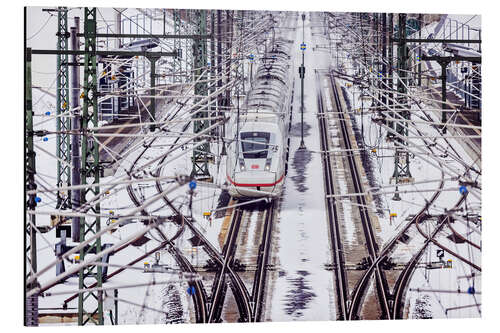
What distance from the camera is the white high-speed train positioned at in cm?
1916

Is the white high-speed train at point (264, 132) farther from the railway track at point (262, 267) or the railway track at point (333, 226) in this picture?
the railway track at point (333, 226)

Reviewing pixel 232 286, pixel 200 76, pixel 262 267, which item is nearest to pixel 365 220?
pixel 262 267

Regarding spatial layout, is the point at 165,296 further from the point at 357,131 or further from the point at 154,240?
the point at 357,131

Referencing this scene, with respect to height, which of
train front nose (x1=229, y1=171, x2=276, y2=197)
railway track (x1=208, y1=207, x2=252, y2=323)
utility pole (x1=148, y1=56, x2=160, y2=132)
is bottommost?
railway track (x1=208, y1=207, x2=252, y2=323)

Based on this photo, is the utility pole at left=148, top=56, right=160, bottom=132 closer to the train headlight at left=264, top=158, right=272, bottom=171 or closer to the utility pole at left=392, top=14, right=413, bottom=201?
the train headlight at left=264, top=158, right=272, bottom=171

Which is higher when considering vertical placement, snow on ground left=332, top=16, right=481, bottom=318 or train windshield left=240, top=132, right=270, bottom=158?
train windshield left=240, top=132, right=270, bottom=158

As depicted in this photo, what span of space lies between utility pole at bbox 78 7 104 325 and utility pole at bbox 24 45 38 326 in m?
0.96

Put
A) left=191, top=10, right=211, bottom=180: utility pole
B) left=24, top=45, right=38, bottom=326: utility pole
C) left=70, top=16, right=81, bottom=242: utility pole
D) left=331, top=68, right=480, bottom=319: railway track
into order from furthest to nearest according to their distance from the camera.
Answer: left=191, top=10, right=211, bottom=180: utility pole < left=331, top=68, right=480, bottom=319: railway track < left=70, top=16, right=81, bottom=242: utility pole < left=24, top=45, right=38, bottom=326: utility pole

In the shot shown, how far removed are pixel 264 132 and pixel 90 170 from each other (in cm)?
537

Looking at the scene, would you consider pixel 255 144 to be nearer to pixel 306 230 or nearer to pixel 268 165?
pixel 268 165

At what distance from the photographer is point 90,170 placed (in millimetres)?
16000

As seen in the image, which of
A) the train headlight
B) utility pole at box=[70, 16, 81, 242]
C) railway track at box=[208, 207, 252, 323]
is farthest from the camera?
the train headlight

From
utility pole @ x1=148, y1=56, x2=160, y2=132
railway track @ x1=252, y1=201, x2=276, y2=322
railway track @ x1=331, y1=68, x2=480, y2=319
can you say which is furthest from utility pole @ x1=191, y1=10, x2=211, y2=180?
railway track @ x1=331, y1=68, x2=480, y2=319
